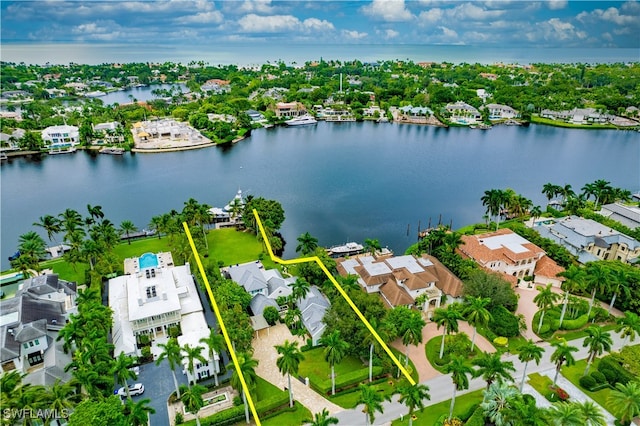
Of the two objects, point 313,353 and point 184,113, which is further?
point 184,113

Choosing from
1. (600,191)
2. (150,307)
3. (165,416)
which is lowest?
(165,416)

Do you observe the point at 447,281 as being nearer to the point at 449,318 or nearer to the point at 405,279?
the point at 405,279

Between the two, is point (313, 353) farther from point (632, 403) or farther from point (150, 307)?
point (632, 403)

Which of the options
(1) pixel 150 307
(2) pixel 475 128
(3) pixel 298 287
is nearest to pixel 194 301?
(1) pixel 150 307

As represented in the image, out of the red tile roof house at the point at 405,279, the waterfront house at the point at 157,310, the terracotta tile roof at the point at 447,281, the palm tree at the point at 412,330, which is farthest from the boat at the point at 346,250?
the palm tree at the point at 412,330

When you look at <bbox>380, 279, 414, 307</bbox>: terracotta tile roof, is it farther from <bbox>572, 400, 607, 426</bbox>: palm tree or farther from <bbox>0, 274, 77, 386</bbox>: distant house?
<bbox>0, 274, 77, 386</bbox>: distant house

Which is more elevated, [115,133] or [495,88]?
[495,88]

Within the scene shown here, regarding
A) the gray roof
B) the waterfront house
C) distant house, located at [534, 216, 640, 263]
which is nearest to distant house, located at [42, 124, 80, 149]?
the waterfront house
